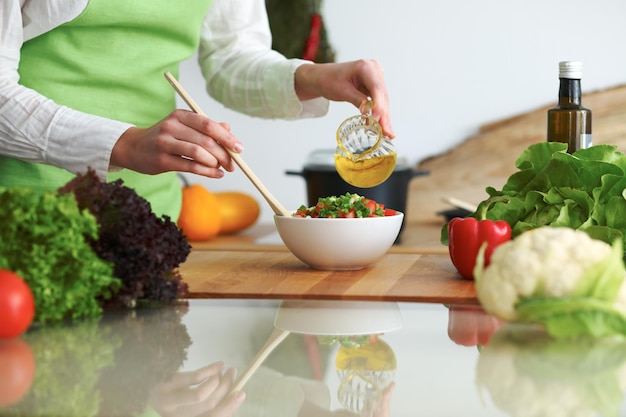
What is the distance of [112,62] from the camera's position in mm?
1670

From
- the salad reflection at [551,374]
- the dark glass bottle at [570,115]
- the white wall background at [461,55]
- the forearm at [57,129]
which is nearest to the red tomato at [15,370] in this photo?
the salad reflection at [551,374]

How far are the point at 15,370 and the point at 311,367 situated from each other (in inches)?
11.0

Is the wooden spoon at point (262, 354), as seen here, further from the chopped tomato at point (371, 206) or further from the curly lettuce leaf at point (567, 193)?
the curly lettuce leaf at point (567, 193)

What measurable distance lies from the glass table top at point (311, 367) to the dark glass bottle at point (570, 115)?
525 mm

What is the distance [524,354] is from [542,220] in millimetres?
528

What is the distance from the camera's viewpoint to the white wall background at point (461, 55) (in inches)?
107

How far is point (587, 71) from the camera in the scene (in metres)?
2.71

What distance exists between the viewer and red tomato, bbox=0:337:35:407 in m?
0.77

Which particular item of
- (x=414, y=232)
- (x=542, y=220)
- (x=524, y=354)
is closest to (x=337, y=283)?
(x=542, y=220)

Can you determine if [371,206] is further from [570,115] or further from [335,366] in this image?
[335,366]

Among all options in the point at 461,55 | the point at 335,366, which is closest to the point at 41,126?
the point at 335,366

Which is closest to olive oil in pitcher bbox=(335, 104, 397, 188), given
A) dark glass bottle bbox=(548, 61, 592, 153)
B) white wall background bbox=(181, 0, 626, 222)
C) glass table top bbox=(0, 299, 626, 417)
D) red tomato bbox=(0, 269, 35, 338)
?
dark glass bottle bbox=(548, 61, 592, 153)

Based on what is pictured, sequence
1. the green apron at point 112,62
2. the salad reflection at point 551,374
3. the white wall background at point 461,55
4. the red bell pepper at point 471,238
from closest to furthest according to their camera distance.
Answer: the salad reflection at point 551,374 < the red bell pepper at point 471,238 < the green apron at point 112,62 < the white wall background at point 461,55

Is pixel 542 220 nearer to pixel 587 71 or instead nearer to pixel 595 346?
pixel 595 346
